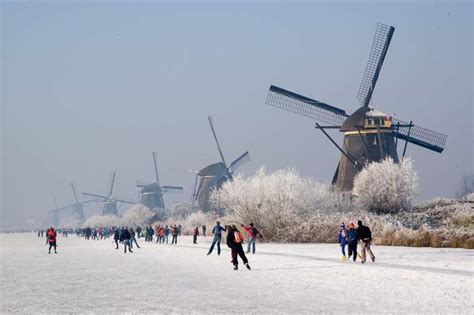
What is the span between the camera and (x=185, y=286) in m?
17.7

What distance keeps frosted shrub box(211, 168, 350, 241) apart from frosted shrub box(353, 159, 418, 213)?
2.06 metres

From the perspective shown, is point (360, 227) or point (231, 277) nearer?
point (231, 277)

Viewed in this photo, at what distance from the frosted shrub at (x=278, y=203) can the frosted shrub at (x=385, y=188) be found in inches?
81.0

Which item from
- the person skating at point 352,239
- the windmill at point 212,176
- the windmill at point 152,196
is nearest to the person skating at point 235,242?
the person skating at point 352,239

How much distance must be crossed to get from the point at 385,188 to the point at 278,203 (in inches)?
464

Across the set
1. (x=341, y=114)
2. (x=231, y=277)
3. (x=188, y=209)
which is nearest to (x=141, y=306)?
(x=231, y=277)

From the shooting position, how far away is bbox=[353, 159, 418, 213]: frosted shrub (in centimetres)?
5584

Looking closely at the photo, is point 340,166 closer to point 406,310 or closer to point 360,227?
point 360,227

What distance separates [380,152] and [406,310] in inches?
1904

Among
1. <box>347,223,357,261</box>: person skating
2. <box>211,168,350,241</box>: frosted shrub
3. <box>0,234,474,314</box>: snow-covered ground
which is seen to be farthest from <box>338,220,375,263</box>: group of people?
<box>211,168,350,241</box>: frosted shrub

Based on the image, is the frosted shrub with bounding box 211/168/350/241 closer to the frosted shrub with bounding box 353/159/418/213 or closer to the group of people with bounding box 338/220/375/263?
the frosted shrub with bounding box 353/159/418/213

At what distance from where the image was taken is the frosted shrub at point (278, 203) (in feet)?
159

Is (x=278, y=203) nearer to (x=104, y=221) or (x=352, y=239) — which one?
(x=352, y=239)

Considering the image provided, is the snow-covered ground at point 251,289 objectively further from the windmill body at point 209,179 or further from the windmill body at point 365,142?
the windmill body at point 209,179
